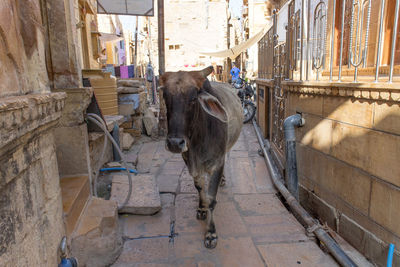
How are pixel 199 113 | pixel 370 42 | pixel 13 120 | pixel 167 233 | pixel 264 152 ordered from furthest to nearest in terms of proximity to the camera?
pixel 264 152 < pixel 370 42 < pixel 167 233 < pixel 199 113 < pixel 13 120

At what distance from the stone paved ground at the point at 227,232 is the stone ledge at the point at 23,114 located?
1646mm

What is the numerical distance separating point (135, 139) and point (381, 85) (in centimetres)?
506

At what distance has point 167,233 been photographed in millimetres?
2938

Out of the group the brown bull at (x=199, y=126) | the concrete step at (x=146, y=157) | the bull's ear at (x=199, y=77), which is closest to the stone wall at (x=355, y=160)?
the brown bull at (x=199, y=126)

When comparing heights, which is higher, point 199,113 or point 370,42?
point 370,42

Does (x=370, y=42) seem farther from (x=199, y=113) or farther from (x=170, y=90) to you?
(x=170, y=90)

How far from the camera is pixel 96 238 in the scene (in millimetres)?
2338

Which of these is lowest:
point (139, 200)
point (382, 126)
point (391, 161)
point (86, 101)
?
point (139, 200)

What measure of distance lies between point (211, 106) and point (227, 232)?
131cm

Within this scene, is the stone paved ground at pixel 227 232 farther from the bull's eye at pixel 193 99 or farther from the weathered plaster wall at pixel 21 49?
the weathered plaster wall at pixel 21 49

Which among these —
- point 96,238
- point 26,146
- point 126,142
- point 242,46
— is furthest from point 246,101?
point 26,146

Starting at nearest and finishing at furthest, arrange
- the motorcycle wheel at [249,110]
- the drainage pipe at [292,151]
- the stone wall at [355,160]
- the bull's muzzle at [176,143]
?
the stone wall at [355,160]
the bull's muzzle at [176,143]
the drainage pipe at [292,151]
the motorcycle wheel at [249,110]

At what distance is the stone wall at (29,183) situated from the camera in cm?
96

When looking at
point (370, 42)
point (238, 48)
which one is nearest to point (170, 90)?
point (370, 42)
